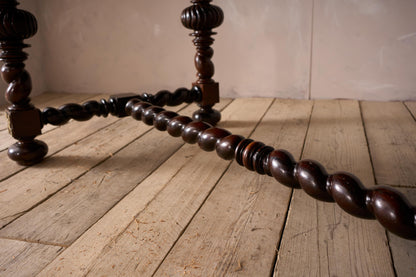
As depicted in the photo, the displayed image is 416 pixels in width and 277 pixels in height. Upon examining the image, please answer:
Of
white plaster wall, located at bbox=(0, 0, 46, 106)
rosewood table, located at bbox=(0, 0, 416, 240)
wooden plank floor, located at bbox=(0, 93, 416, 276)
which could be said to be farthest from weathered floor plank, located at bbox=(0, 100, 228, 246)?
white plaster wall, located at bbox=(0, 0, 46, 106)

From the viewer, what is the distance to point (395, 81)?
1749 millimetres

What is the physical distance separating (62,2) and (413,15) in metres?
1.81

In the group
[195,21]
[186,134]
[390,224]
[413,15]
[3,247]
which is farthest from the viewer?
[413,15]

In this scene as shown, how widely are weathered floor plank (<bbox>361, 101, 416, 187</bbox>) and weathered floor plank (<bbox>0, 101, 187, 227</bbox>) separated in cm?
80

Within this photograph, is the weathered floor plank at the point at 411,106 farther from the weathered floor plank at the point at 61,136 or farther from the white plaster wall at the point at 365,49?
the weathered floor plank at the point at 61,136

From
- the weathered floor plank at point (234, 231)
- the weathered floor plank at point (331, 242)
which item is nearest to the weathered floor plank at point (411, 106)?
the weathered floor plank at point (331, 242)

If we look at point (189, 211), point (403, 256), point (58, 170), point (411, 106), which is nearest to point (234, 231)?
point (189, 211)

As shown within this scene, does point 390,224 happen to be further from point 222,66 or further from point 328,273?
point 222,66

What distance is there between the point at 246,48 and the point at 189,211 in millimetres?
1280

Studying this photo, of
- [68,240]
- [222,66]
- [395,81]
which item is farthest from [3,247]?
[395,81]

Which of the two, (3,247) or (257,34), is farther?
(257,34)

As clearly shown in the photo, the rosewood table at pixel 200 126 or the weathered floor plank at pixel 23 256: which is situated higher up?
the rosewood table at pixel 200 126

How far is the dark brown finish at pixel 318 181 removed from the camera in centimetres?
54

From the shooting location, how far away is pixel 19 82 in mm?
1079
